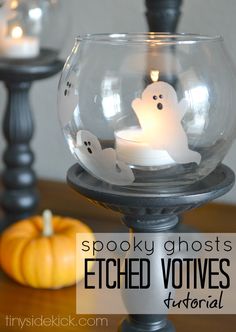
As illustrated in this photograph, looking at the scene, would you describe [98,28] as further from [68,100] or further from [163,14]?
[68,100]

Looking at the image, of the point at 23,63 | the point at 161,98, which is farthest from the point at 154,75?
the point at 23,63

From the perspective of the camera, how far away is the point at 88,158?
47 cm

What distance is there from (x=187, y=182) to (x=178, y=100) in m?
0.06

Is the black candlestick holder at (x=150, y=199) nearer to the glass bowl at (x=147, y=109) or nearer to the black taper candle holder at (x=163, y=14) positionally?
the glass bowl at (x=147, y=109)

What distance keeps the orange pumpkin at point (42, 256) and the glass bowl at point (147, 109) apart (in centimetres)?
21

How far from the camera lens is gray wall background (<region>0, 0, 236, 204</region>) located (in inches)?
32.2

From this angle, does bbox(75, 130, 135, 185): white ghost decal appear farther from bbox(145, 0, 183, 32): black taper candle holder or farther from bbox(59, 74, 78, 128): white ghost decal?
bbox(145, 0, 183, 32): black taper candle holder

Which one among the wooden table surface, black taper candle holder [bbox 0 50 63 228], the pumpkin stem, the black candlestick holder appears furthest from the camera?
black taper candle holder [bbox 0 50 63 228]

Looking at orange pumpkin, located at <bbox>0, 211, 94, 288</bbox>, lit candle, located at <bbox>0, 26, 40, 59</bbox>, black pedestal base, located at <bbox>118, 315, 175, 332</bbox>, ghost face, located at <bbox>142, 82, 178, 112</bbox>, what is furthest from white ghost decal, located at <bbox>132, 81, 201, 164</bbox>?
lit candle, located at <bbox>0, 26, 40, 59</bbox>

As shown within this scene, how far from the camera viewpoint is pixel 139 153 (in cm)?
45

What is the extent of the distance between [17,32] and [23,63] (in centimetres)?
6

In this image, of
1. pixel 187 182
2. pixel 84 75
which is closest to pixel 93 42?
pixel 84 75

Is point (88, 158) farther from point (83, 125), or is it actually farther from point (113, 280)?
point (113, 280)

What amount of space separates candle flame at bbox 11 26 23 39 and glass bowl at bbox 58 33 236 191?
1.05ft
